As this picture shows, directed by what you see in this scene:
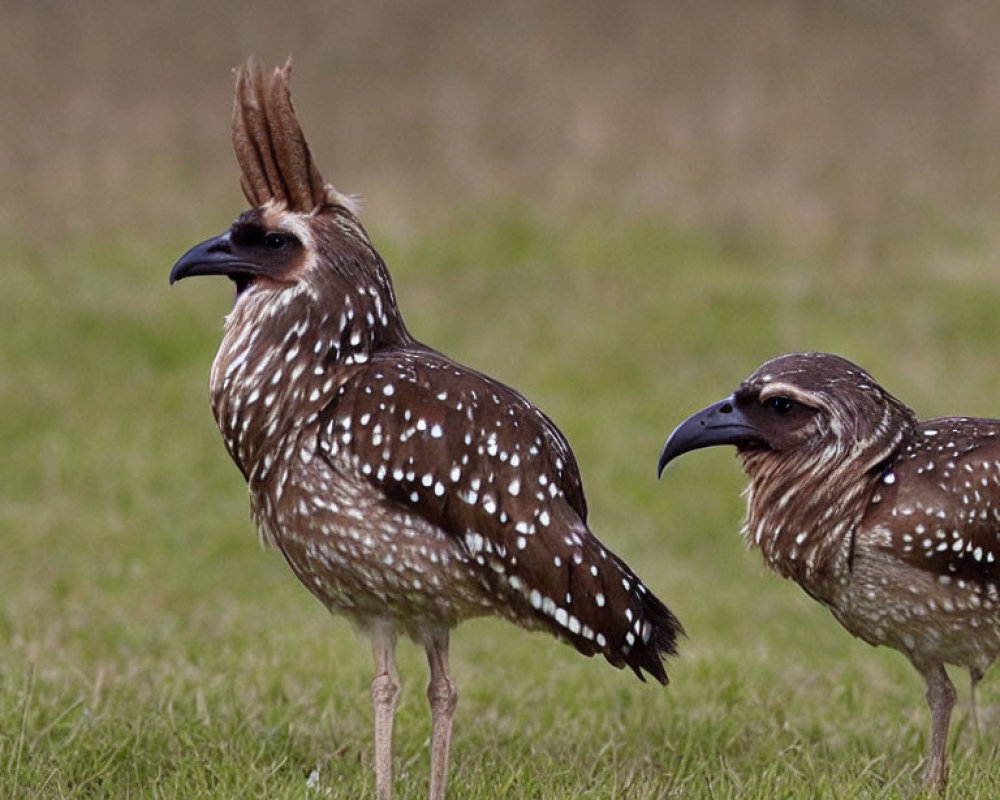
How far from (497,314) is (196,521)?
427cm

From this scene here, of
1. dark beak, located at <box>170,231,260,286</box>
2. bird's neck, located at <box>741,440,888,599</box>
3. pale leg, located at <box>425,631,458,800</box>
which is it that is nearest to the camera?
pale leg, located at <box>425,631,458,800</box>

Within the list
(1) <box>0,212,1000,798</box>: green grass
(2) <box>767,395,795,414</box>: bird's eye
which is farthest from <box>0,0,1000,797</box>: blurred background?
(2) <box>767,395,795,414</box>: bird's eye

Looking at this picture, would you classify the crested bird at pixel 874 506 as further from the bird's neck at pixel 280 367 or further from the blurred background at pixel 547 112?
the blurred background at pixel 547 112

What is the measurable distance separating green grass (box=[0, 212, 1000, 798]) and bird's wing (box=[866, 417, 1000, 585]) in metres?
0.81

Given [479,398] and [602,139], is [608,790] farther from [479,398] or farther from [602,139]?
[602,139]

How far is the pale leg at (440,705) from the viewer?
19.2ft

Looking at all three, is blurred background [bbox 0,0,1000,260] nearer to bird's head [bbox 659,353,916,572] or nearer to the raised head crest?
bird's head [bbox 659,353,916,572]

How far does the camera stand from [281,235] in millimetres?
6016

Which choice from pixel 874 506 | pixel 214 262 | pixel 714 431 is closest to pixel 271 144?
pixel 214 262

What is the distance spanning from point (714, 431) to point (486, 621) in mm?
4754

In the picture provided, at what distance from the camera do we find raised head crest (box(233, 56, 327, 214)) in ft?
19.5

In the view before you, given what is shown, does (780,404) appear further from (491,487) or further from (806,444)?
(491,487)

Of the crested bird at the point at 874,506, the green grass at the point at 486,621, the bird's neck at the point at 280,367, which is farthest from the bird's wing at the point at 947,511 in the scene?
the bird's neck at the point at 280,367

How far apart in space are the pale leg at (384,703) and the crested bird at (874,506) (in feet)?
4.04
